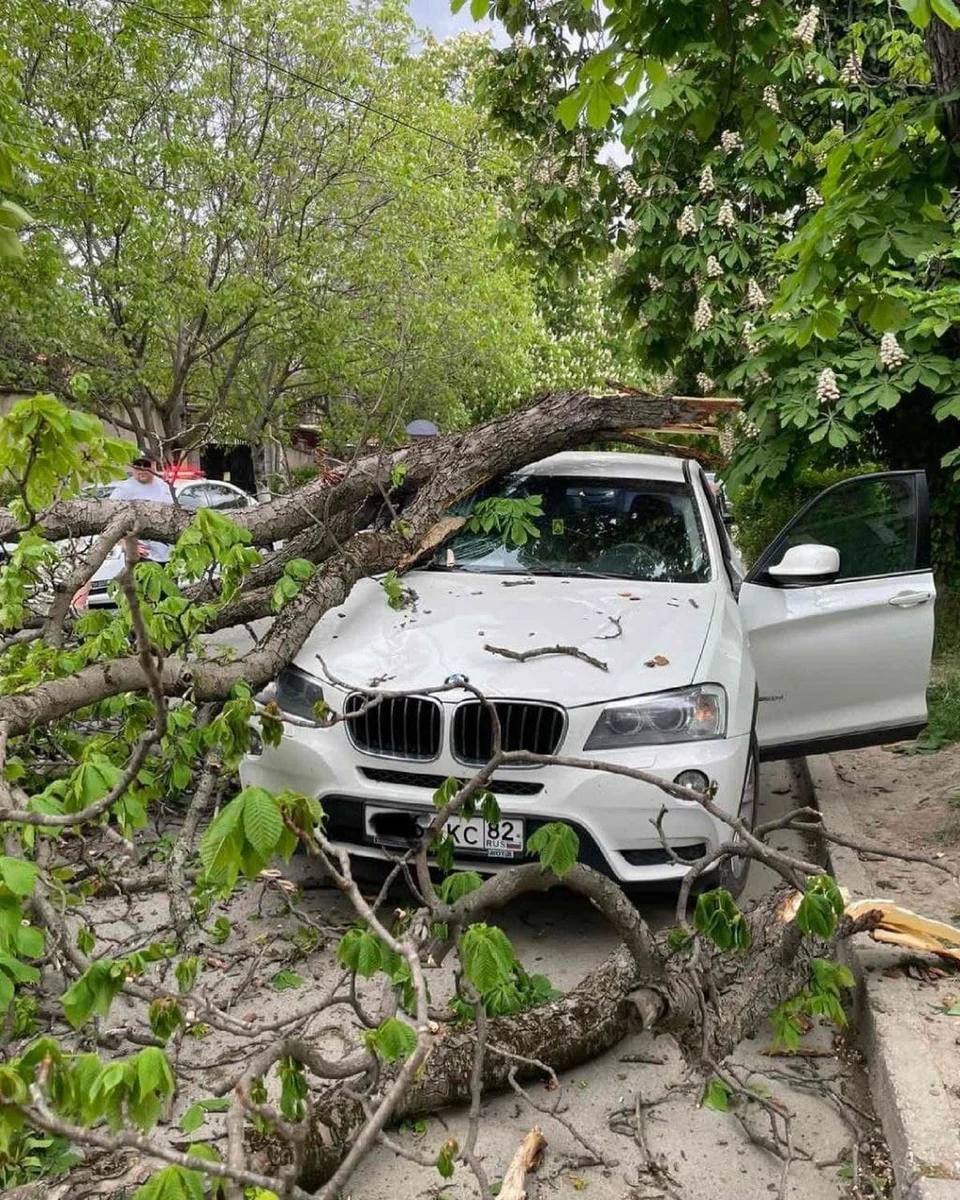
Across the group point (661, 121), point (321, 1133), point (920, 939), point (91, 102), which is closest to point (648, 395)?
point (661, 121)

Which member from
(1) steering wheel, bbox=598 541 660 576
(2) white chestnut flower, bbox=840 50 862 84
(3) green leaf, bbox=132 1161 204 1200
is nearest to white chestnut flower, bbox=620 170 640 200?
(2) white chestnut flower, bbox=840 50 862 84

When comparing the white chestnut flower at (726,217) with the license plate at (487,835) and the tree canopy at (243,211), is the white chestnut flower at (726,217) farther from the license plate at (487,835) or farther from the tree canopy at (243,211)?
the license plate at (487,835)

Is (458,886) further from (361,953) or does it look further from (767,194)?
(767,194)

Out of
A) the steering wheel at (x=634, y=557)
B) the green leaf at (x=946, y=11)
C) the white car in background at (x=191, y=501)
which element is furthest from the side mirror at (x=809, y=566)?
the white car in background at (x=191, y=501)

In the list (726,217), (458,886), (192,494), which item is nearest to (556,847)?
(458,886)

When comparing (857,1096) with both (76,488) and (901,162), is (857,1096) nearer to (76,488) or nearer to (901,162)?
(76,488)

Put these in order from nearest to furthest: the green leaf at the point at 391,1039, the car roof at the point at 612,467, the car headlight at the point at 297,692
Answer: the green leaf at the point at 391,1039
the car headlight at the point at 297,692
the car roof at the point at 612,467

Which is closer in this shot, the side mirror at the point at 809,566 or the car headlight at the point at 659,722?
the car headlight at the point at 659,722

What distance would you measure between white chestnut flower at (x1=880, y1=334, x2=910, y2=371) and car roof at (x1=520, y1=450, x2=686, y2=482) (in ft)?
5.30

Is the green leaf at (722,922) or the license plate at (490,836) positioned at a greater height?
the green leaf at (722,922)

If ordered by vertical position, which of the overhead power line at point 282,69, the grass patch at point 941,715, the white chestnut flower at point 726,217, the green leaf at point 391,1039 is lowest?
the grass patch at point 941,715

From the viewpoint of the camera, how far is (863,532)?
4.98 meters

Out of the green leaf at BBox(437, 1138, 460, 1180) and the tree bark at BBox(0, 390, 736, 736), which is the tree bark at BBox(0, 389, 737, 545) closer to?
the tree bark at BBox(0, 390, 736, 736)

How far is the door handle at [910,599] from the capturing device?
15.2ft
